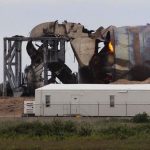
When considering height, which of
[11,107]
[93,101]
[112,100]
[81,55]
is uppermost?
[81,55]

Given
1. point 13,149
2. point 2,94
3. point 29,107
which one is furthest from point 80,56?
point 13,149

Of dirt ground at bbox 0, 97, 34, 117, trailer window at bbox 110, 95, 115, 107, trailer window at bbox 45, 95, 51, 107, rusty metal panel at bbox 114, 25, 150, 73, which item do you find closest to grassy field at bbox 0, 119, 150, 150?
trailer window at bbox 110, 95, 115, 107

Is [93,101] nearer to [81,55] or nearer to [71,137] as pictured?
[81,55]

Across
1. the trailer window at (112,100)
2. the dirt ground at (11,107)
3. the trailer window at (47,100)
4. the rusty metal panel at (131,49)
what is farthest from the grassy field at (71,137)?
the rusty metal panel at (131,49)

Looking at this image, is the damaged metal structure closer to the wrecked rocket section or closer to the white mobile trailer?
the wrecked rocket section

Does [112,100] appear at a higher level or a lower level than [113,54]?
lower

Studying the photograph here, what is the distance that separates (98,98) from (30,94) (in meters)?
26.3

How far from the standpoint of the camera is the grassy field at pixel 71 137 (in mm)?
37781

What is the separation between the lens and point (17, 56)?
320 ft

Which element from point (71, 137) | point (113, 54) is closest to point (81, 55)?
point (113, 54)

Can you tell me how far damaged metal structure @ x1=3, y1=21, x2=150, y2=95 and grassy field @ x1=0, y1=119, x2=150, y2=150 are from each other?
3857 centimetres

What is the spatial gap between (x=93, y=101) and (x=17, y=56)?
96.5ft

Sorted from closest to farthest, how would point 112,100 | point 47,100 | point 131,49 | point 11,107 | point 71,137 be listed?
point 71,137 < point 112,100 < point 47,100 < point 11,107 < point 131,49

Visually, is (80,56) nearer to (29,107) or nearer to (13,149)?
(29,107)
